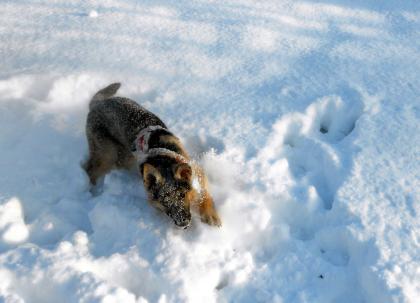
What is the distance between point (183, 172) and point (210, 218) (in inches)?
21.0

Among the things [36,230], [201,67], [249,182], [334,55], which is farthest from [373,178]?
[36,230]

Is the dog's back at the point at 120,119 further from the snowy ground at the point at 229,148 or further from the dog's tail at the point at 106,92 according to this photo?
the snowy ground at the point at 229,148

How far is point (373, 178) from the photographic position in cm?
380

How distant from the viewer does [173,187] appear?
3453 millimetres

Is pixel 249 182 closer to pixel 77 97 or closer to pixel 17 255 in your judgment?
pixel 17 255

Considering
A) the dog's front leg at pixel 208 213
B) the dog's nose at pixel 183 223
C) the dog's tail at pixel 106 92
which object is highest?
the dog's tail at pixel 106 92

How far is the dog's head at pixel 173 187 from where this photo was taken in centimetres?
340

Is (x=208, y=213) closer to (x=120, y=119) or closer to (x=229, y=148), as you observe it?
(x=229, y=148)

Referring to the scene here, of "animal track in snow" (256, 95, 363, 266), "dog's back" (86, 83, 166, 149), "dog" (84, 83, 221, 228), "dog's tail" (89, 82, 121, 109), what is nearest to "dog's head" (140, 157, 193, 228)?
"dog" (84, 83, 221, 228)

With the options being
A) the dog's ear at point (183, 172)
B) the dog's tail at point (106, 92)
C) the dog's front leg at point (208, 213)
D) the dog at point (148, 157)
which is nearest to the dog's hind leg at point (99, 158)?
the dog at point (148, 157)

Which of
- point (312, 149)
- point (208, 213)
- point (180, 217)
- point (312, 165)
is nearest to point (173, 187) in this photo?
point (180, 217)

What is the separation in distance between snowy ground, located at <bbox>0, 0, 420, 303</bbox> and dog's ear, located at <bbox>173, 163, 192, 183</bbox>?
1.54ft

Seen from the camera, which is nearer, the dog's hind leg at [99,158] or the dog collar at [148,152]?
the dog collar at [148,152]

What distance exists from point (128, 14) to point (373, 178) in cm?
483
